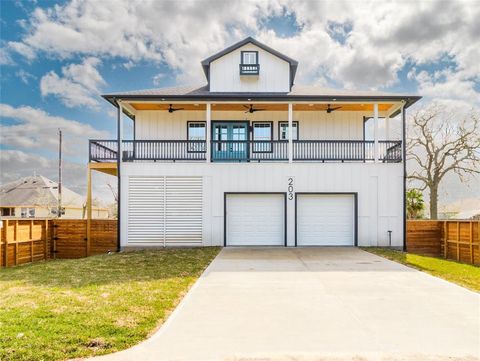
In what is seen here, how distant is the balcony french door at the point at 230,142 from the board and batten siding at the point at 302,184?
127 cm

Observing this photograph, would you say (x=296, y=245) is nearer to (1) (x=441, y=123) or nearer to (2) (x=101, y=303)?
(2) (x=101, y=303)

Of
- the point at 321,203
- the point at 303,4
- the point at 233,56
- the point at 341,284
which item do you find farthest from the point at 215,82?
the point at 341,284

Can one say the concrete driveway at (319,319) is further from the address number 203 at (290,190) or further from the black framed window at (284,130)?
the black framed window at (284,130)

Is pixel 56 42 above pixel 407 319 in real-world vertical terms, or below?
above

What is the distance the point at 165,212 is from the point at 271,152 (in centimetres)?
516

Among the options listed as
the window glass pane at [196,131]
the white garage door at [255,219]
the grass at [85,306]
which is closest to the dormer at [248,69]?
the window glass pane at [196,131]

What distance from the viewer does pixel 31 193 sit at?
4481 cm

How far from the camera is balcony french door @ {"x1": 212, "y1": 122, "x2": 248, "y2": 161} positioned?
52.8ft

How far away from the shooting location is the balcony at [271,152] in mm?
15148

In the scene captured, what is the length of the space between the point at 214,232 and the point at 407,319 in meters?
9.83

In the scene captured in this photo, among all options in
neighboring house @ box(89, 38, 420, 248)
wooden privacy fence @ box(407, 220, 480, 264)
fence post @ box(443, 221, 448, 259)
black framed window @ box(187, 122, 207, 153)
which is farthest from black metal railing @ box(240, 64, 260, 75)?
fence post @ box(443, 221, 448, 259)

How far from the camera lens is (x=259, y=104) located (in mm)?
16156

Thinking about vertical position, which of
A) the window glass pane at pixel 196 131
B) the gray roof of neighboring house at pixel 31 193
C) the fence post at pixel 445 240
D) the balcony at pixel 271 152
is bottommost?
the fence post at pixel 445 240

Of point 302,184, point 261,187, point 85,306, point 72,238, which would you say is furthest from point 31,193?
point 85,306
